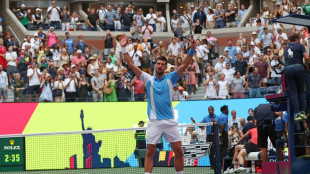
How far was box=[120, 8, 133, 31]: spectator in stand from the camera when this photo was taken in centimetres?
3516

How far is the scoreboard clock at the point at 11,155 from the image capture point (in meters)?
16.5

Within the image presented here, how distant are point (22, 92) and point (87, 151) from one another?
8841 mm

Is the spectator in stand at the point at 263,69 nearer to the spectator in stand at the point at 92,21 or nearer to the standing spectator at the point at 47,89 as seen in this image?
the standing spectator at the point at 47,89

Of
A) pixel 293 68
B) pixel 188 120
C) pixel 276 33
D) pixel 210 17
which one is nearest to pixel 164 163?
pixel 293 68

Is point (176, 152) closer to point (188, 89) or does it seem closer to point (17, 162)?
point (17, 162)

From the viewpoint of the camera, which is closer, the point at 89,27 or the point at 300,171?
the point at 300,171

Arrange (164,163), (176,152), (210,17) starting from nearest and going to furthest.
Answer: (176,152), (164,163), (210,17)

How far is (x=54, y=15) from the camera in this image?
34156 mm

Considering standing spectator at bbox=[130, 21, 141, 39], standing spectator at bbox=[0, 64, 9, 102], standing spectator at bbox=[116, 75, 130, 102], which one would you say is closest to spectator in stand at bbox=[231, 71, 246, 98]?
standing spectator at bbox=[116, 75, 130, 102]

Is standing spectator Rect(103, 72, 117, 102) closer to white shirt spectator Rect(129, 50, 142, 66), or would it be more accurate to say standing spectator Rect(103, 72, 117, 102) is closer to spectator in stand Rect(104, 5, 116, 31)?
white shirt spectator Rect(129, 50, 142, 66)

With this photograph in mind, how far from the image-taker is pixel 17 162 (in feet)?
56.3

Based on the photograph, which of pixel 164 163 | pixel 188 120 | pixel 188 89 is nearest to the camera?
pixel 164 163

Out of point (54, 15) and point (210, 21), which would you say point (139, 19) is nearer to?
point (210, 21)

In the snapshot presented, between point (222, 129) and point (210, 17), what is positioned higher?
point (210, 17)
